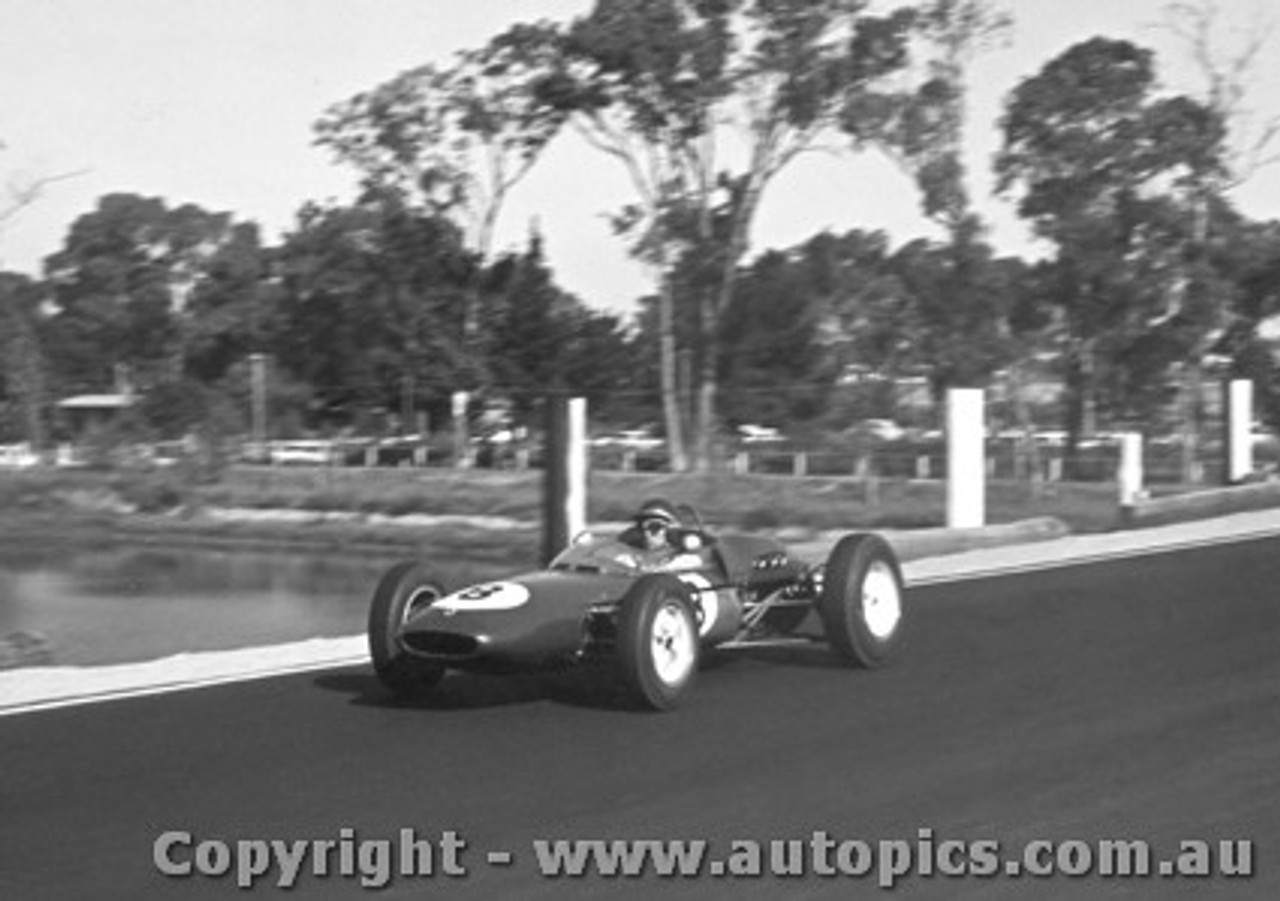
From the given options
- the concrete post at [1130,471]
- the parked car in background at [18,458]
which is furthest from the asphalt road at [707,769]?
the parked car in background at [18,458]

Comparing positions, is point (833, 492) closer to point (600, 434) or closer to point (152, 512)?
point (600, 434)

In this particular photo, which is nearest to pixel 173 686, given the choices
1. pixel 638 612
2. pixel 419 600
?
pixel 419 600

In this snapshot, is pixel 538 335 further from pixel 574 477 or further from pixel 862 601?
pixel 862 601

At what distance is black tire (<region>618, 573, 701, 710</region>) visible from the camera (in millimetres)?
9633

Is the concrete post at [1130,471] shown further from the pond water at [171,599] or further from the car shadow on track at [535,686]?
the car shadow on track at [535,686]

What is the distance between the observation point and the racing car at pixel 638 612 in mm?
9773

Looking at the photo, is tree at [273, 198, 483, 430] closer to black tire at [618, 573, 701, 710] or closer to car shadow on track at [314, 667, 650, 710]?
car shadow on track at [314, 667, 650, 710]

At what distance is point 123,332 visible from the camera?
65500 mm

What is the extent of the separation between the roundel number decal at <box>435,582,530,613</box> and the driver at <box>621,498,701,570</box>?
969 mm

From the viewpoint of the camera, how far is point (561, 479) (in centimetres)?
1873

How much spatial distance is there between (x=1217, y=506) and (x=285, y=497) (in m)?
13.3

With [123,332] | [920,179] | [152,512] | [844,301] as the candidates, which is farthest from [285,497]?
[123,332]

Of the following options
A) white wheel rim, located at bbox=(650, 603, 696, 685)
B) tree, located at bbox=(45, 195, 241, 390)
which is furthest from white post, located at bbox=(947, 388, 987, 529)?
tree, located at bbox=(45, 195, 241, 390)

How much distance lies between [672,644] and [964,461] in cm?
1305
